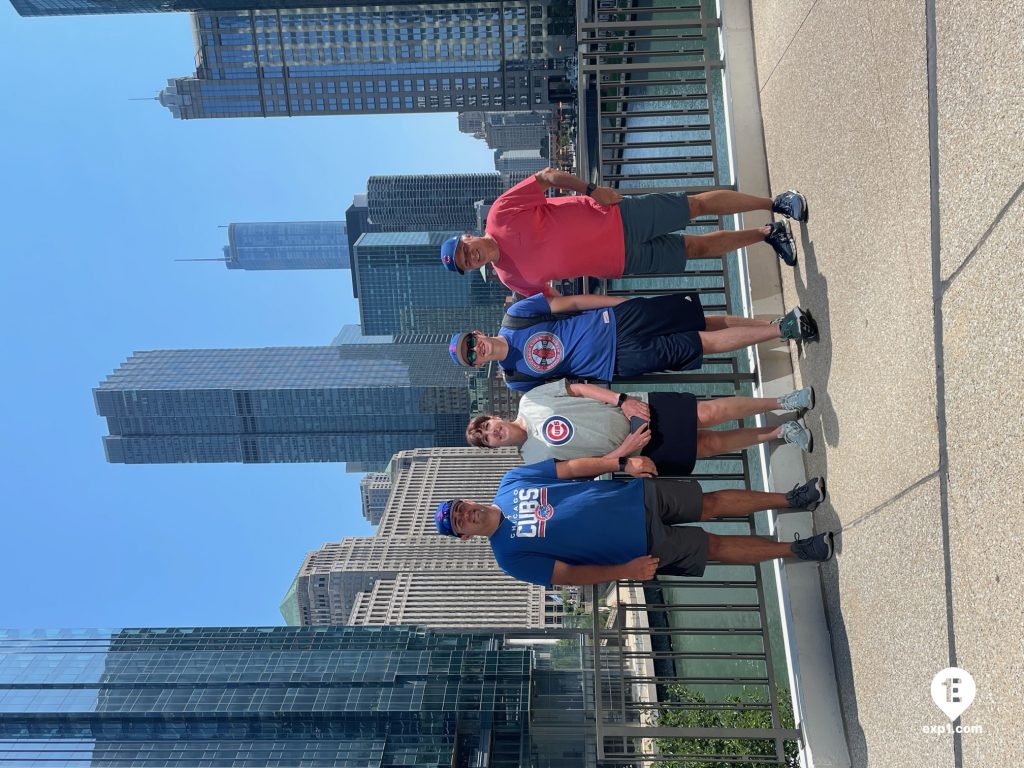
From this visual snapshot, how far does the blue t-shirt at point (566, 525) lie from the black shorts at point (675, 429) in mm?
372

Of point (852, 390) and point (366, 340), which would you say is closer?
point (852, 390)

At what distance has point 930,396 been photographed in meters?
3.77

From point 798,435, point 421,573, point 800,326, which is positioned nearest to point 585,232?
point 800,326

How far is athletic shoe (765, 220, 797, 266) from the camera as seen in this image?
600 cm

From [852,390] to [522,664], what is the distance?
154ft

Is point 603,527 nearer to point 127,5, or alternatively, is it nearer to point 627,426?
point 627,426

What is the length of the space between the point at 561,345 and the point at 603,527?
4.86 feet

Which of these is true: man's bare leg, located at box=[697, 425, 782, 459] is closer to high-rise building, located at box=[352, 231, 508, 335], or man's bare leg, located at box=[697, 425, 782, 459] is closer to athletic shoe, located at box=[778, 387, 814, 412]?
athletic shoe, located at box=[778, 387, 814, 412]

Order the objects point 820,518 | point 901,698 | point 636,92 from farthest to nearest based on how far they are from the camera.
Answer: point 636,92 → point 820,518 → point 901,698

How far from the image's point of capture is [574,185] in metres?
5.82

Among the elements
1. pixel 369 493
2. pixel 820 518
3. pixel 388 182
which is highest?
pixel 388 182

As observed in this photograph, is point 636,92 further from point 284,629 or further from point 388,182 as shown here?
point 388,182

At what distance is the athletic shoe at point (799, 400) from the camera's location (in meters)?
5.50

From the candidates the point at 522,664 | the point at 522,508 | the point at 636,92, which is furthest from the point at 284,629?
the point at 522,508
